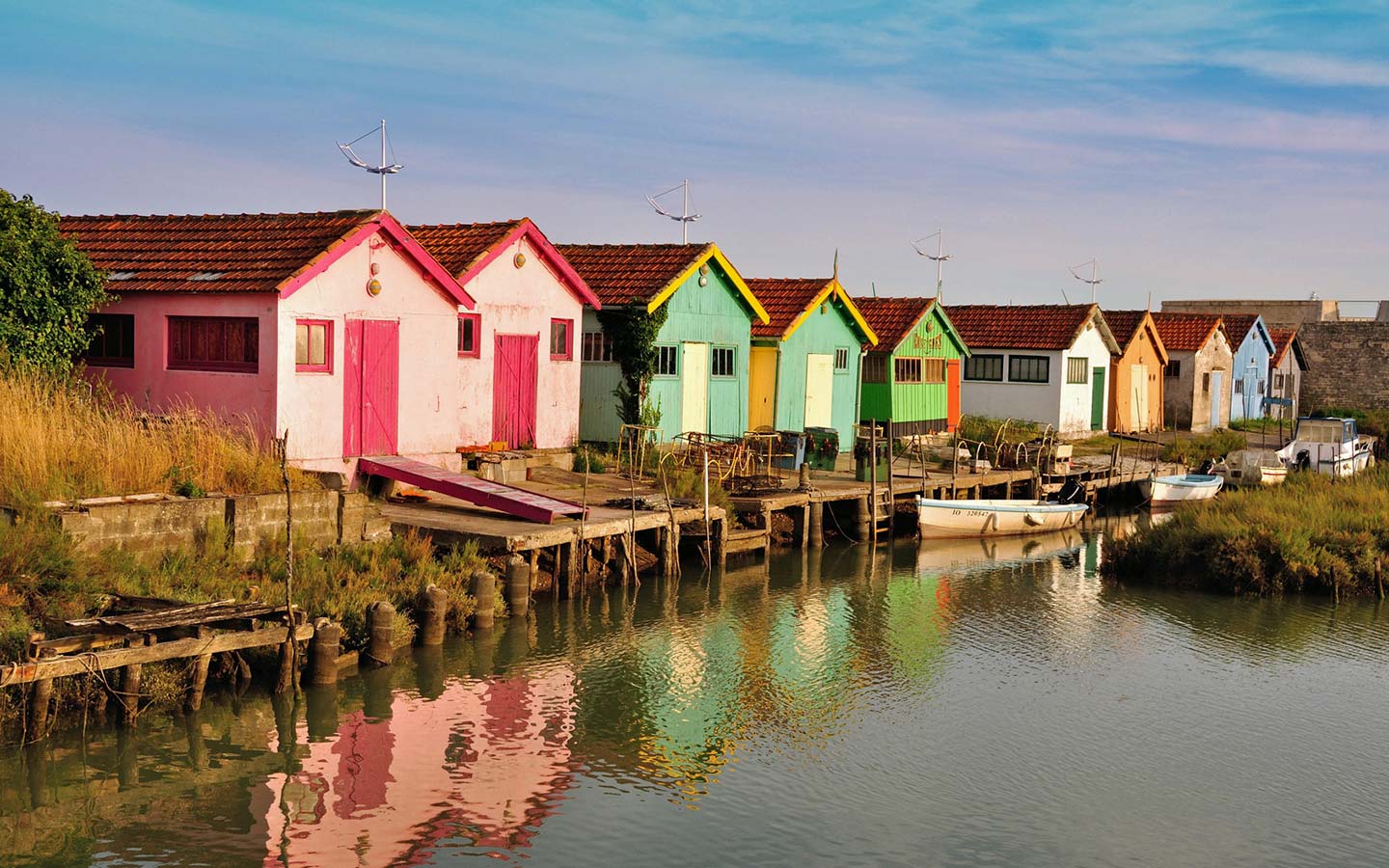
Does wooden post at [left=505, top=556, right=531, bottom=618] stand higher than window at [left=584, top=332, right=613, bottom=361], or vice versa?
window at [left=584, top=332, right=613, bottom=361]

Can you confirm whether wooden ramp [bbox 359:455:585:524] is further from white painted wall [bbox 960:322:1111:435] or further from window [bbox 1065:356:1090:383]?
window [bbox 1065:356:1090:383]

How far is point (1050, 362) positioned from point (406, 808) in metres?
35.3

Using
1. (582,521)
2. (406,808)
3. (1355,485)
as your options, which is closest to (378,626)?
(406,808)

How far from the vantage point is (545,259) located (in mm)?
28203

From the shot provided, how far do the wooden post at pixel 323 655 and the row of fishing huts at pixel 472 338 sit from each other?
6.28m

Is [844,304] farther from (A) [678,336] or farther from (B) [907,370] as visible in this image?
(A) [678,336]

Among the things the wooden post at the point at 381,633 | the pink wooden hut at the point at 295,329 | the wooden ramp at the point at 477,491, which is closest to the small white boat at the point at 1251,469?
the wooden ramp at the point at 477,491

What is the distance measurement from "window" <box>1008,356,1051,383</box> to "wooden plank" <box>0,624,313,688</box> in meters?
33.3

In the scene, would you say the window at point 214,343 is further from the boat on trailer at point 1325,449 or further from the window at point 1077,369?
the boat on trailer at point 1325,449

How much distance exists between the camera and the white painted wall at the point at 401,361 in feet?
71.5

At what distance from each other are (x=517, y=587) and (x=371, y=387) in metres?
5.20

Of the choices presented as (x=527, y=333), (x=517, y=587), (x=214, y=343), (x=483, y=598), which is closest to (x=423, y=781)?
(x=483, y=598)

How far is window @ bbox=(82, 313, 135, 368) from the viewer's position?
23172 mm

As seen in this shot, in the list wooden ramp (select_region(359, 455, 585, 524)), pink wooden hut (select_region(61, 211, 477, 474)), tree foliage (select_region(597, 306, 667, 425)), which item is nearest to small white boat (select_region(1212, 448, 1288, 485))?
tree foliage (select_region(597, 306, 667, 425))
